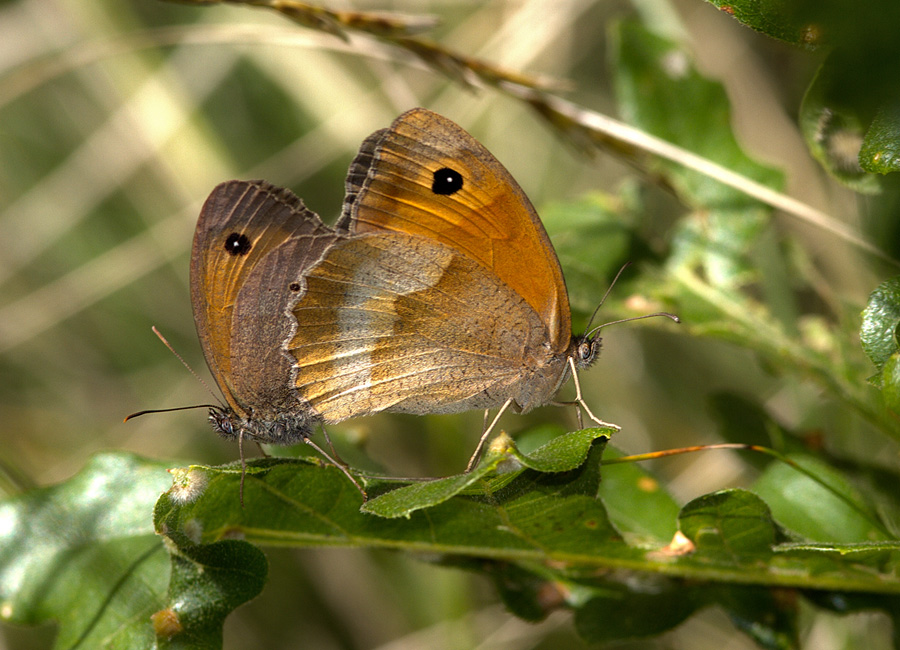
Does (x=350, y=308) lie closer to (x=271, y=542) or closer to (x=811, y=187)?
(x=271, y=542)

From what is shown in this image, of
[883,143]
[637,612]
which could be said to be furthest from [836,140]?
[637,612]

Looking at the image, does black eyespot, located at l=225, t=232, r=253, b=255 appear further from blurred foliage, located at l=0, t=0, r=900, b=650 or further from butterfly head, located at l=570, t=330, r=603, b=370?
butterfly head, located at l=570, t=330, r=603, b=370

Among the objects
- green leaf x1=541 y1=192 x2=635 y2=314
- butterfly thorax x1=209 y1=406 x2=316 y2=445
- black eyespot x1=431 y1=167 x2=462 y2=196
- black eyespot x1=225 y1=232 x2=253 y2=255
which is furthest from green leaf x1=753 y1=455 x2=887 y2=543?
black eyespot x1=225 y1=232 x2=253 y2=255

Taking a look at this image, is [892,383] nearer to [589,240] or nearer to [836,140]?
[836,140]

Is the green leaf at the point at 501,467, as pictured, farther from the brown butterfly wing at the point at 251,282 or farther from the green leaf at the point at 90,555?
the brown butterfly wing at the point at 251,282

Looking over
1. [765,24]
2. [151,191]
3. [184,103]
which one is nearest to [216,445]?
[151,191]

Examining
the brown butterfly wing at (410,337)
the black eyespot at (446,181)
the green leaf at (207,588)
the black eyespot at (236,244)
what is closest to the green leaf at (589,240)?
the brown butterfly wing at (410,337)

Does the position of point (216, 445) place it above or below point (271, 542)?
below
